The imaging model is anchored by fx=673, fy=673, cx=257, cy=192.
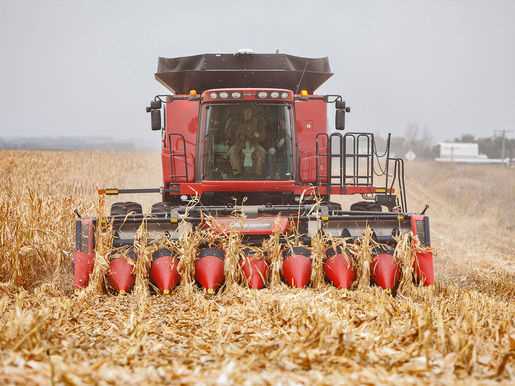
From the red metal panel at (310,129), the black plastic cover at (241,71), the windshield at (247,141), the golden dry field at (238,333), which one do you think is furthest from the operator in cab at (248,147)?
the golden dry field at (238,333)

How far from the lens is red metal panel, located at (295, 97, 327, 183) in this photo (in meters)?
9.34

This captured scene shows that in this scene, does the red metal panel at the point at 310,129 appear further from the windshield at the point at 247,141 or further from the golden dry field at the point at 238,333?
the golden dry field at the point at 238,333

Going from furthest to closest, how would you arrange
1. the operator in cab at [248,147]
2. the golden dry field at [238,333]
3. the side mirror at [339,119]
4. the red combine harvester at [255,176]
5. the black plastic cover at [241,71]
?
the black plastic cover at [241,71]
the side mirror at [339,119]
the operator in cab at [248,147]
the red combine harvester at [255,176]
the golden dry field at [238,333]

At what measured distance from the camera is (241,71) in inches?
391

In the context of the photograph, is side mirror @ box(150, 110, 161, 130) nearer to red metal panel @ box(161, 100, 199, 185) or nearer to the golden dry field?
red metal panel @ box(161, 100, 199, 185)

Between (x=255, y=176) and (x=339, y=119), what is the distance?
1.48 metres

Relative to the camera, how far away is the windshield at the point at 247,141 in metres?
8.92

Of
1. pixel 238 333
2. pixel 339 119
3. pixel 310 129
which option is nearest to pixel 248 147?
pixel 310 129

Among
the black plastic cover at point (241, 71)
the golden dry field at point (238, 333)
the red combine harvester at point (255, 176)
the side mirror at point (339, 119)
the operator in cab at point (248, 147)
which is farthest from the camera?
the black plastic cover at point (241, 71)

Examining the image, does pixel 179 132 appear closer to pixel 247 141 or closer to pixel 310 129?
pixel 247 141

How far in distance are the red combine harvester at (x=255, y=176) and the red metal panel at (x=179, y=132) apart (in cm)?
1

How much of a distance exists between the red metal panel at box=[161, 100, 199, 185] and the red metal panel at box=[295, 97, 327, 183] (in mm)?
1452

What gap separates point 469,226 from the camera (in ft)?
66.2

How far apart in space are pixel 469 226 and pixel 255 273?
14.4 m
